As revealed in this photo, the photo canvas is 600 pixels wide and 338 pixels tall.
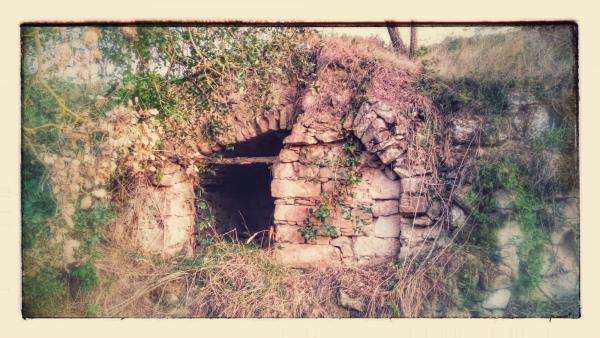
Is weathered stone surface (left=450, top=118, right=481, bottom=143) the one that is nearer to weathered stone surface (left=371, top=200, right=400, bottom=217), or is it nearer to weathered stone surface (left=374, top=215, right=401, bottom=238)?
weathered stone surface (left=371, top=200, right=400, bottom=217)

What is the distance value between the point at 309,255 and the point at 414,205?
3.71 ft

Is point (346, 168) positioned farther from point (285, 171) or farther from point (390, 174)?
point (285, 171)

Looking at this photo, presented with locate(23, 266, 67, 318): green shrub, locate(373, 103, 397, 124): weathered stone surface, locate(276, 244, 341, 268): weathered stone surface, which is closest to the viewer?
locate(23, 266, 67, 318): green shrub

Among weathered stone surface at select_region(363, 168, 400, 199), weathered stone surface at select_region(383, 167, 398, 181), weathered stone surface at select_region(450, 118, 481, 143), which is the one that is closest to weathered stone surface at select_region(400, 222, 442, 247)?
weathered stone surface at select_region(363, 168, 400, 199)

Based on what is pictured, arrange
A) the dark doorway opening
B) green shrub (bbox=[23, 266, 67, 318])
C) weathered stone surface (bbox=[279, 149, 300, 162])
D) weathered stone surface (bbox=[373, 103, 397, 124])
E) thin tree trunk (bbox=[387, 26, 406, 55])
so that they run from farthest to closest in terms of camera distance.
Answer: the dark doorway opening
weathered stone surface (bbox=[279, 149, 300, 162])
weathered stone surface (bbox=[373, 103, 397, 124])
thin tree trunk (bbox=[387, 26, 406, 55])
green shrub (bbox=[23, 266, 67, 318])

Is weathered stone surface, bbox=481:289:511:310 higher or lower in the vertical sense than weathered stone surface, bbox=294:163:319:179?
lower

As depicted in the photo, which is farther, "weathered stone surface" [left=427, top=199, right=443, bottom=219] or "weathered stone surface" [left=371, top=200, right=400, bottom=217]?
"weathered stone surface" [left=371, top=200, right=400, bottom=217]

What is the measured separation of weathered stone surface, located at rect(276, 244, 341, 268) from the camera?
13.0 ft

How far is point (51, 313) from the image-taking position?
337cm

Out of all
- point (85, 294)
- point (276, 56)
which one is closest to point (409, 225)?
point (276, 56)

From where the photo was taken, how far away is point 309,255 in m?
3.96

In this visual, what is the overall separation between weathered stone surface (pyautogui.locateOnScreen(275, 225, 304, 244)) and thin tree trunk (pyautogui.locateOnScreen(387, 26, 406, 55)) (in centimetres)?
201

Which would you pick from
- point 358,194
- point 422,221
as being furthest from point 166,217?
point 422,221

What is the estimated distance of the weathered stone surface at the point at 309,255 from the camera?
3.95 m
